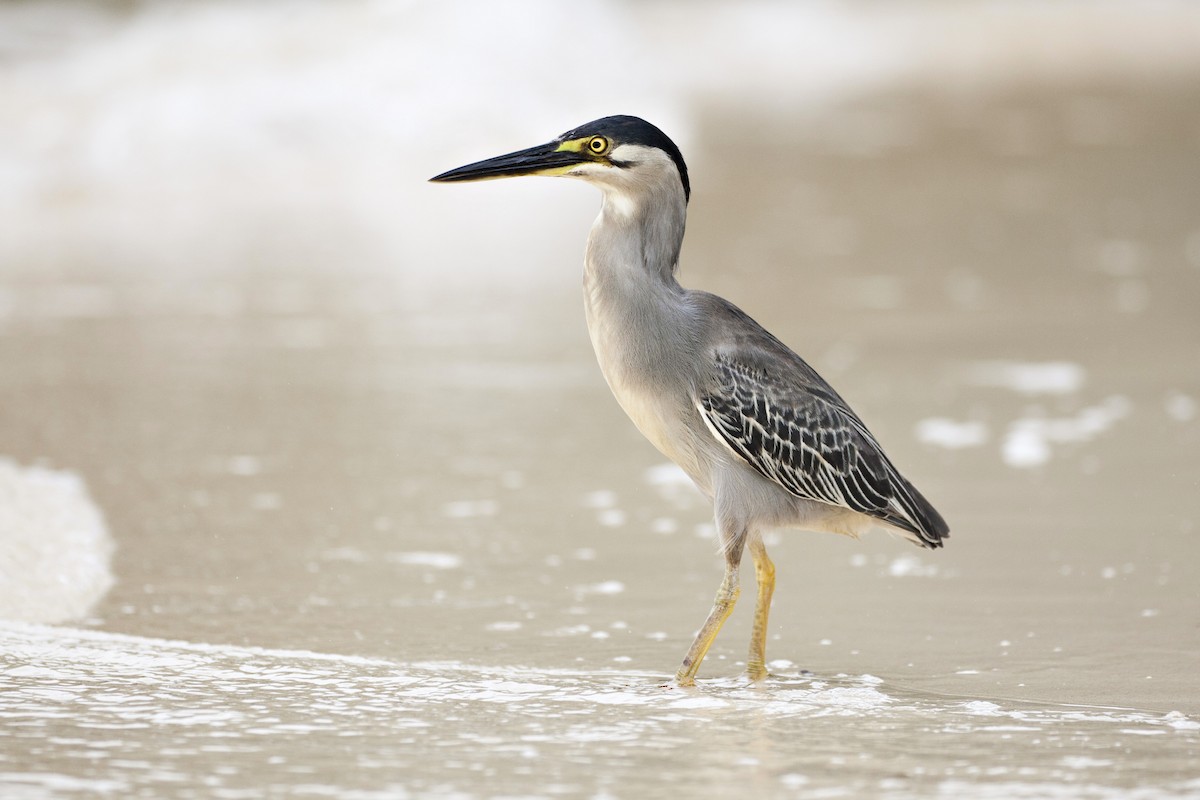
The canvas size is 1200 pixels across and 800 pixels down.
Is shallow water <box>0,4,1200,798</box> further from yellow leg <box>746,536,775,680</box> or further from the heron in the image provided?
the heron

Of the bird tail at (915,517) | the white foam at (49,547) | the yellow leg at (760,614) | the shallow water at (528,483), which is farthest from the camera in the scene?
the white foam at (49,547)

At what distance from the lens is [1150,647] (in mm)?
4809

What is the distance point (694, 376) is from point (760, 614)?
704mm

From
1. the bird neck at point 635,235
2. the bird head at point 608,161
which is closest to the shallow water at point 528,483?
the bird neck at point 635,235

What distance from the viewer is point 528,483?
6.65m

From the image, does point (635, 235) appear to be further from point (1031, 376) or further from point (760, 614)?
point (1031, 376)

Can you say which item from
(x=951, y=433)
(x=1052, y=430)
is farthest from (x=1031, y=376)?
(x=951, y=433)

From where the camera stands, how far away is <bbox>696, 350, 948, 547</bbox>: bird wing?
190 inches

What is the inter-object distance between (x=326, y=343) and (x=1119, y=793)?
6.30 m

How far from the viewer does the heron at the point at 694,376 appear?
189 inches

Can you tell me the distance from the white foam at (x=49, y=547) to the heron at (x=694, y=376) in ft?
5.87

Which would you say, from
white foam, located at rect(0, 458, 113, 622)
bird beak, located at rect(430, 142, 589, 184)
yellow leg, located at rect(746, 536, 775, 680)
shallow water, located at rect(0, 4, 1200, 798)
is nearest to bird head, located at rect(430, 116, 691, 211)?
bird beak, located at rect(430, 142, 589, 184)

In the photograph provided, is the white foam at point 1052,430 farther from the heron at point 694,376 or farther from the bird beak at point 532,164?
the bird beak at point 532,164

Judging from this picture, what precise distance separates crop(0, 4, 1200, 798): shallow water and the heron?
1.35ft
